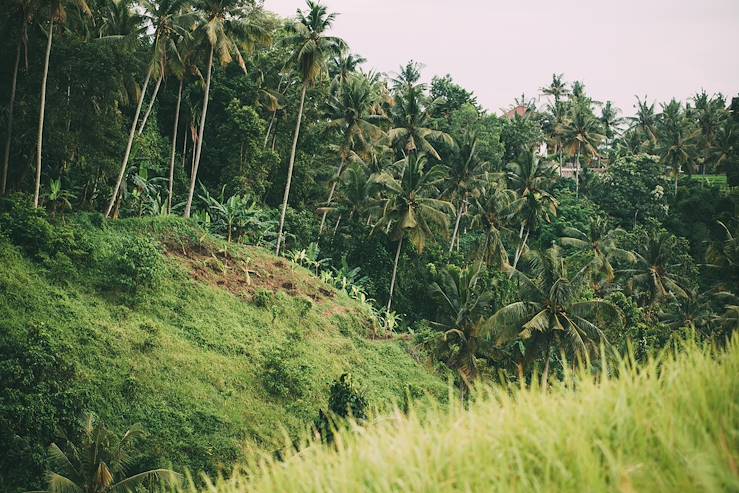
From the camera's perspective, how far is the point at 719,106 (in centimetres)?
6825

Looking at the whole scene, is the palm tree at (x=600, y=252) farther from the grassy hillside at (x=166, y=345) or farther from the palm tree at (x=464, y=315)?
the grassy hillside at (x=166, y=345)

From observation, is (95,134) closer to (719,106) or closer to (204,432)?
Answer: (204,432)

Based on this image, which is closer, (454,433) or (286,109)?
(454,433)

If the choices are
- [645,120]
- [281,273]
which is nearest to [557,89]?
[645,120]

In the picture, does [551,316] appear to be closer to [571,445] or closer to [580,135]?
[571,445]

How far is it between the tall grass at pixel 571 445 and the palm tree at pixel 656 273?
35941 millimetres

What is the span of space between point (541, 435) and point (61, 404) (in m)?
15.8

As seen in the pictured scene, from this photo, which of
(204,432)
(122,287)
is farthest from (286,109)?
(204,432)

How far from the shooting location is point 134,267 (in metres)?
23.7

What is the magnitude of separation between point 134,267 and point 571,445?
2185 centimetres

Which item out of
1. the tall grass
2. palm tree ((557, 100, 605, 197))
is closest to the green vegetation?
the tall grass

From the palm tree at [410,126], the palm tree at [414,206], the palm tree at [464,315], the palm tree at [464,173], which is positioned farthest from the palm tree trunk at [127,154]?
the palm tree at [464,173]

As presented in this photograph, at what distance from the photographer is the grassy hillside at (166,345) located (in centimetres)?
1780

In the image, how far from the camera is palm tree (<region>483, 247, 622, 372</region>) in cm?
2269
